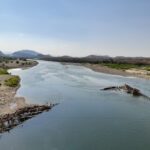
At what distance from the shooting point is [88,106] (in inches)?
683

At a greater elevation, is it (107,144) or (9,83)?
(9,83)

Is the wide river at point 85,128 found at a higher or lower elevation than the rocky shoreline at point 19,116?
lower

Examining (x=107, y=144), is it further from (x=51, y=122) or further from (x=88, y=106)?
(x=88, y=106)

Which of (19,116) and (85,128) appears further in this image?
(19,116)

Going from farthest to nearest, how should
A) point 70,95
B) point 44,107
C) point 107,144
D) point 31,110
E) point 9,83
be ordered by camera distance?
Answer: point 9,83 → point 70,95 → point 44,107 → point 31,110 → point 107,144

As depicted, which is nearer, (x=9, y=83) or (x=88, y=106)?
(x=88, y=106)

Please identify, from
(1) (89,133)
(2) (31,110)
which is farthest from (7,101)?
(1) (89,133)

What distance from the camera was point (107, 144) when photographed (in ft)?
34.1

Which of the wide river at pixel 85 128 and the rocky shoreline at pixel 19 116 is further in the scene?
the rocky shoreline at pixel 19 116

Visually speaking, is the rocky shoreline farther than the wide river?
Yes

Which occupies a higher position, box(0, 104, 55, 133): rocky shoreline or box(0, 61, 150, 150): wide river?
box(0, 104, 55, 133): rocky shoreline

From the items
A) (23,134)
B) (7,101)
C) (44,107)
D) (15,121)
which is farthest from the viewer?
(7,101)

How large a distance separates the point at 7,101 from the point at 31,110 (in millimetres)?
4213

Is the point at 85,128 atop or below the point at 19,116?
below
